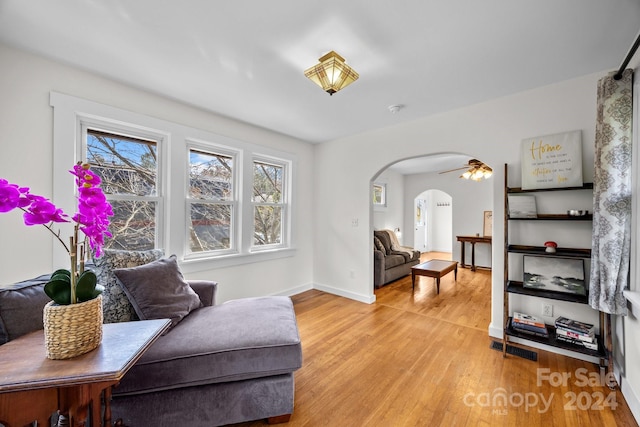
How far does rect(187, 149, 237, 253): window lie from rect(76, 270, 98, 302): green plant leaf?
1905 mm

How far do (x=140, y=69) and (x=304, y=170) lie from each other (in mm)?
2399

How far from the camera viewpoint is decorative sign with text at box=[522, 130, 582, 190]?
2.12m

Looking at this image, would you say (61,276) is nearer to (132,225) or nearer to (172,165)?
(132,225)

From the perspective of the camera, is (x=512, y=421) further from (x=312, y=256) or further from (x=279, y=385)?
(x=312, y=256)

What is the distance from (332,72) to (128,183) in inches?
87.9

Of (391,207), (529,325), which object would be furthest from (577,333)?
(391,207)

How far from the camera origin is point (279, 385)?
1.50 meters

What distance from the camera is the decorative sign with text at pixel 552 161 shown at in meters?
2.12

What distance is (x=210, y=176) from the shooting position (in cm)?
308

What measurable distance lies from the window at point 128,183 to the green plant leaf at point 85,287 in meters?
1.62

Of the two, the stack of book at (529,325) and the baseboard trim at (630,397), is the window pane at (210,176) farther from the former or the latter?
the baseboard trim at (630,397)

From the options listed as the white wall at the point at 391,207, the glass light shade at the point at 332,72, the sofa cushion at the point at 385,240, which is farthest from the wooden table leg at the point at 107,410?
the white wall at the point at 391,207

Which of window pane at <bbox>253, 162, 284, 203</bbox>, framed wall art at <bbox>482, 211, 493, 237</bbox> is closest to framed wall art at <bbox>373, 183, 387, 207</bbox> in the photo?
framed wall art at <bbox>482, 211, 493, 237</bbox>

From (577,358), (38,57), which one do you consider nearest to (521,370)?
(577,358)
